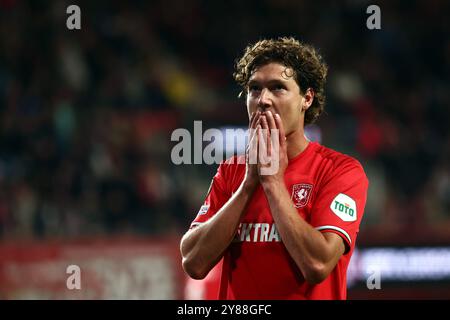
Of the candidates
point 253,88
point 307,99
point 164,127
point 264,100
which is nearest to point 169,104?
point 164,127

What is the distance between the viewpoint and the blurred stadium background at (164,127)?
8.78 metres

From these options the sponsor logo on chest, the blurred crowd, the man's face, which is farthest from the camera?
the blurred crowd

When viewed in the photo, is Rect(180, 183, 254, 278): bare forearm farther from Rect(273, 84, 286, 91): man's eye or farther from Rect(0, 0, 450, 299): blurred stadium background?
Rect(0, 0, 450, 299): blurred stadium background

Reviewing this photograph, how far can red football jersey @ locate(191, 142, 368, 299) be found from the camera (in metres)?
3.37

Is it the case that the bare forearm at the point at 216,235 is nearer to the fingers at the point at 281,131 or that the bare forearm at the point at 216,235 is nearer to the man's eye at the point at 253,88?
the fingers at the point at 281,131

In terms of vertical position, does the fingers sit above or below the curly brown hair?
below

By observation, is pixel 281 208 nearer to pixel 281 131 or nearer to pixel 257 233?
pixel 257 233

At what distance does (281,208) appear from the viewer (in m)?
3.27

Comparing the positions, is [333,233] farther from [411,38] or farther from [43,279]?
[411,38]

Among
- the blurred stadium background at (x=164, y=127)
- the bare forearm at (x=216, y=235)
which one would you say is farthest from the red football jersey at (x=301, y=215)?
the blurred stadium background at (x=164, y=127)

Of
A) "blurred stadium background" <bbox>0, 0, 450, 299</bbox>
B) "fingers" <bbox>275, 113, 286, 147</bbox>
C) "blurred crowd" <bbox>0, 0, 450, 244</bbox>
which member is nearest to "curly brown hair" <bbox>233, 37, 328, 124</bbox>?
"fingers" <bbox>275, 113, 286, 147</bbox>

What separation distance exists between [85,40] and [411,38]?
534cm

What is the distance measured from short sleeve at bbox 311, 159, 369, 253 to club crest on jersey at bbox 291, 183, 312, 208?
0.04m

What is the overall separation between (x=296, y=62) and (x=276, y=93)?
0.69 ft
